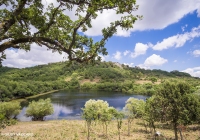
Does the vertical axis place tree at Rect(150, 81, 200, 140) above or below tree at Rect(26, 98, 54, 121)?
above

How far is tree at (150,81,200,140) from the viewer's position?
25.5 meters

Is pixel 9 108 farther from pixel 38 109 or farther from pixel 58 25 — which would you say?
pixel 58 25

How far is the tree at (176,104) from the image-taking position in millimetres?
25500

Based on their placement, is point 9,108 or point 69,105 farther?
point 69,105

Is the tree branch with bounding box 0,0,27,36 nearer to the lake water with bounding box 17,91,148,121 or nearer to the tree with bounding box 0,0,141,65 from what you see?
the tree with bounding box 0,0,141,65

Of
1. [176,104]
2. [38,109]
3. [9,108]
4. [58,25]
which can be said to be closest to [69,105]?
[38,109]

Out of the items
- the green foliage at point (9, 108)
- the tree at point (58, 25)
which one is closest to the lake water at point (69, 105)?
→ the green foliage at point (9, 108)

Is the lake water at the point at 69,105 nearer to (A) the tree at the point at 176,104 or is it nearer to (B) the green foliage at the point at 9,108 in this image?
(B) the green foliage at the point at 9,108

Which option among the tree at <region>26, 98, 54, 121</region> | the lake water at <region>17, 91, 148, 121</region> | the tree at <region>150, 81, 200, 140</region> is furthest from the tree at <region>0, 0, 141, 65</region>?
the lake water at <region>17, 91, 148, 121</region>

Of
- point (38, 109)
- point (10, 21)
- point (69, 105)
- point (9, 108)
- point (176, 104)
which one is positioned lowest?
point (69, 105)

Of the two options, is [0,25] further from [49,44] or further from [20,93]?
[20,93]

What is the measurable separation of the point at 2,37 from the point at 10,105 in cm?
4995

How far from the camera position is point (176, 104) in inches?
1077

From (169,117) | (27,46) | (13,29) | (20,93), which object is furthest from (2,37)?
(20,93)
